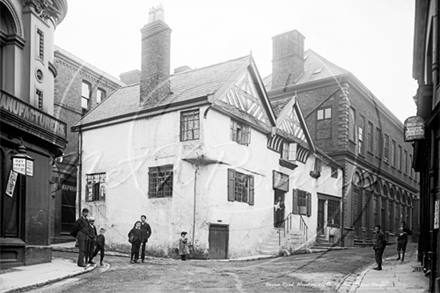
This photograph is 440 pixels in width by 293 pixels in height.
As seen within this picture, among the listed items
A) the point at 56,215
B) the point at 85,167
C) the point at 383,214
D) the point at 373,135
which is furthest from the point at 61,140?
the point at 383,214

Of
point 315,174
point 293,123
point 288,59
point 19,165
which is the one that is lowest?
point 315,174

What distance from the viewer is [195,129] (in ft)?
65.1

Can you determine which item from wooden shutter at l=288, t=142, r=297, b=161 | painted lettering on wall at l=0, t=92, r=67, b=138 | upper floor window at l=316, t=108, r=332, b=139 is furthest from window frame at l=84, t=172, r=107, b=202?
upper floor window at l=316, t=108, r=332, b=139

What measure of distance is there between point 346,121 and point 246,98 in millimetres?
11127

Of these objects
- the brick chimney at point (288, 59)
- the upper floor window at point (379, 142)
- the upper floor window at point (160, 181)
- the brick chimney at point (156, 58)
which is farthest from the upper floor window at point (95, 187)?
the upper floor window at point (379, 142)

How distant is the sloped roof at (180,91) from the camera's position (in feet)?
67.7

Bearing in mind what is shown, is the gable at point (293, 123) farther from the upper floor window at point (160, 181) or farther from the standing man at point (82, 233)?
the standing man at point (82, 233)

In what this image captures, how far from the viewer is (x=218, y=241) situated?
64.4 ft

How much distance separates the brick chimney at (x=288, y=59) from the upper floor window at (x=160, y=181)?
14589 mm

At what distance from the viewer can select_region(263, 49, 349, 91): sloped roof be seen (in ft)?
104

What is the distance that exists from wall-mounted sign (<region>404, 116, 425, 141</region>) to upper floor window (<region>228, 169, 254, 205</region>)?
30.1 feet

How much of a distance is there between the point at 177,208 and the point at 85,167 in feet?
21.2

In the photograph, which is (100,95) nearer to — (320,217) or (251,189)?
(251,189)

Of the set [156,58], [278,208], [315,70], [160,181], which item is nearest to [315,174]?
[278,208]
